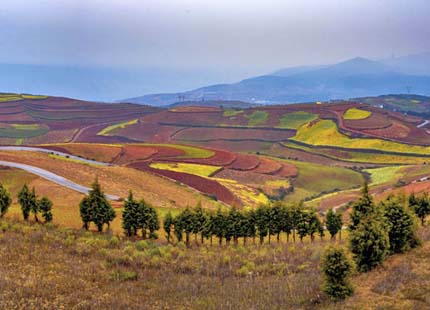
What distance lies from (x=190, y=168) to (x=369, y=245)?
8868 centimetres

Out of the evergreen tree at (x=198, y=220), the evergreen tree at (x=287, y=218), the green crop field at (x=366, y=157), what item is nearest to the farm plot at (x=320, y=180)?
the green crop field at (x=366, y=157)

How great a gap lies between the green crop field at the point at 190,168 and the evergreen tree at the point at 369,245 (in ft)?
273

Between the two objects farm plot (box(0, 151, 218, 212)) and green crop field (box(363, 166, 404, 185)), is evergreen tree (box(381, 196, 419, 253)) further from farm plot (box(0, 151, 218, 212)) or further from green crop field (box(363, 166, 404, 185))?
green crop field (box(363, 166, 404, 185))

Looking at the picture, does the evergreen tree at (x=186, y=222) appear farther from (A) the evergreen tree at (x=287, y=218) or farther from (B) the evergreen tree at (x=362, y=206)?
(B) the evergreen tree at (x=362, y=206)

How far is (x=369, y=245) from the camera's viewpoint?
2712cm

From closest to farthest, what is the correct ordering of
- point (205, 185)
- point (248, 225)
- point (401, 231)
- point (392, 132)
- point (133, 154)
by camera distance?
1. point (401, 231)
2. point (248, 225)
3. point (205, 185)
4. point (133, 154)
5. point (392, 132)

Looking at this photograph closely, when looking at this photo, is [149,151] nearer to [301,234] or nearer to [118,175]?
[118,175]

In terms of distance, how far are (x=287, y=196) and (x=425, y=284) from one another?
80.4m

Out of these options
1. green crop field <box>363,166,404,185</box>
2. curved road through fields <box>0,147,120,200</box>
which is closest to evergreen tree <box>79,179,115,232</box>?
curved road through fields <box>0,147,120,200</box>

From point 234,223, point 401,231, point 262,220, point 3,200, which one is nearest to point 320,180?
point 262,220

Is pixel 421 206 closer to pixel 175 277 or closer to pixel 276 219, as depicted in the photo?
pixel 276 219

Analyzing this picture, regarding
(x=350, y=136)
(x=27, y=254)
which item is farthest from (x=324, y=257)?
(x=350, y=136)

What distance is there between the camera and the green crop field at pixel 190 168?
366ft

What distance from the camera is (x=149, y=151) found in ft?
440
